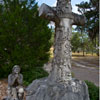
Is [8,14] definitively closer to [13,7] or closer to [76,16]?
[13,7]

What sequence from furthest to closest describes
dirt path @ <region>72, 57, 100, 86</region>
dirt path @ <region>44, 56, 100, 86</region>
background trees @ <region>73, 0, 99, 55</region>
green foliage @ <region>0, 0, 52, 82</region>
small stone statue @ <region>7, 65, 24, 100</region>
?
background trees @ <region>73, 0, 99, 55</region> < dirt path @ <region>72, 57, 100, 86</region> < dirt path @ <region>44, 56, 100, 86</region> < green foliage @ <region>0, 0, 52, 82</region> < small stone statue @ <region>7, 65, 24, 100</region>

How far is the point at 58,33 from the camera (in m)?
2.32

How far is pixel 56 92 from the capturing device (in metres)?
2.04

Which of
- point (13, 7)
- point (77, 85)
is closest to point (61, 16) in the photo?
point (77, 85)

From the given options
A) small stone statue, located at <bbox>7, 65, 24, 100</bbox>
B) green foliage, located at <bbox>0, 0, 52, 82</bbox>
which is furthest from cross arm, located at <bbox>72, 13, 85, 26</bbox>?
green foliage, located at <bbox>0, 0, 52, 82</bbox>

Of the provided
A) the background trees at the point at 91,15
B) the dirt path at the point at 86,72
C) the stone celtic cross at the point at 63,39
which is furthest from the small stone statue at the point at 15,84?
the background trees at the point at 91,15

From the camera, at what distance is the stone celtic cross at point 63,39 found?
2.20m

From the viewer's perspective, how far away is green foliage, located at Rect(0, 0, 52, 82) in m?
7.04

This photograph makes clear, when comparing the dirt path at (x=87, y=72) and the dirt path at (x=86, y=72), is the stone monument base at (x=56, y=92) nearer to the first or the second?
the dirt path at (x=86, y=72)

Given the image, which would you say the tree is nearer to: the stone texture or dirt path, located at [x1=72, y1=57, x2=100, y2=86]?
dirt path, located at [x1=72, y1=57, x2=100, y2=86]

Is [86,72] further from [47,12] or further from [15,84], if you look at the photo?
[47,12]

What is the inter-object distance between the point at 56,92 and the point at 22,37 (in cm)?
569

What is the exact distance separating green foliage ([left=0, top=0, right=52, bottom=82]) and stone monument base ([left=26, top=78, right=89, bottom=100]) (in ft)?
16.1

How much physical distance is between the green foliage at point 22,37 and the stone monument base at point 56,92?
491 cm
